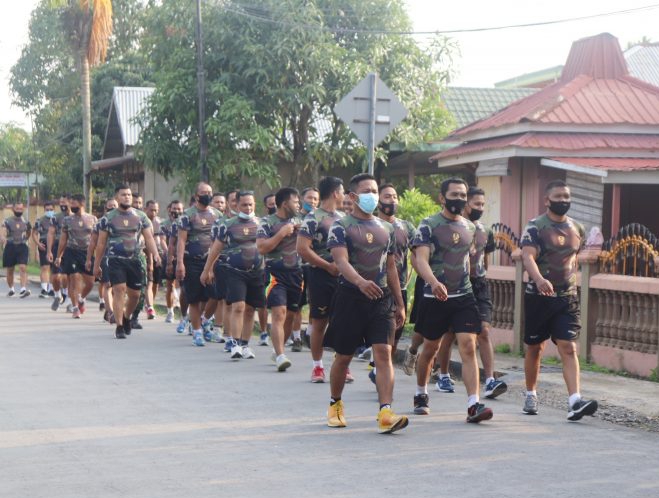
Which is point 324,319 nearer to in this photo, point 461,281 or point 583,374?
point 461,281

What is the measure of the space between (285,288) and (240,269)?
0.87 meters

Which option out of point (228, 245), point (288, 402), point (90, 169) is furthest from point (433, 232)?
point (90, 169)

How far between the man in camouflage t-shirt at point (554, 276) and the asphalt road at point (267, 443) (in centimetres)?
66

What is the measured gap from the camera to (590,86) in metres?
20.5

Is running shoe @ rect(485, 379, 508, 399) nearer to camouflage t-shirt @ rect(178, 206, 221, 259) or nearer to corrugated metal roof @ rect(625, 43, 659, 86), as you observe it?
camouflage t-shirt @ rect(178, 206, 221, 259)

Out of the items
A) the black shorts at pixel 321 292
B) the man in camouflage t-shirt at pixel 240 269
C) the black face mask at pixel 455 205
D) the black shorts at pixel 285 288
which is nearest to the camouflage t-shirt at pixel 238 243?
the man in camouflage t-shirt at pixel 240 269

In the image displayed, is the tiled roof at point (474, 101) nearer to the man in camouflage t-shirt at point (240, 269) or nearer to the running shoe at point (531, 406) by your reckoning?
the man in camouflage t-shirt at point (240, 269)

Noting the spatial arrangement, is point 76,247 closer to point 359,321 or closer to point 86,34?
point 359,321

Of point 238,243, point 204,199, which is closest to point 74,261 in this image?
point 204,199

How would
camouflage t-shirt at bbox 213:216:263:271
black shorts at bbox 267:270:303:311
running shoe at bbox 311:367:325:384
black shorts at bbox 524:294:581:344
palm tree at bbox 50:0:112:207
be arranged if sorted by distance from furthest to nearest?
palm tree at bbox 50:0:112:207 < camouflage t-shirt at bbox 213:216:263:271 < black shorts at bbox 267:270:303:311 < running shoe at bbox 311:367:325:384 < black shorts at bbox 524:294:581:344

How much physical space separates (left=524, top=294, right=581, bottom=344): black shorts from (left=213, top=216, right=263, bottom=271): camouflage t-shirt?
465cm

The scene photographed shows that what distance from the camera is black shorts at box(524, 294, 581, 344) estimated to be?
933 centimetres

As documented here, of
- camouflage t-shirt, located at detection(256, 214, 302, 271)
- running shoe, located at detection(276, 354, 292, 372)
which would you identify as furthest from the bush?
running shoe, located at detection(276, 354, 292, 372)

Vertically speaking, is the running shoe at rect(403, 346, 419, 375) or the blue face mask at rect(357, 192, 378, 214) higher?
the blue face mask at rect(357, 192, 378, 214)
